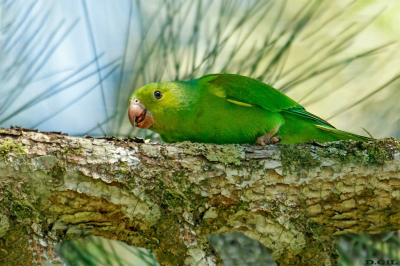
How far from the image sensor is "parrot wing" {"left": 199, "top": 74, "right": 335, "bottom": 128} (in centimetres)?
267

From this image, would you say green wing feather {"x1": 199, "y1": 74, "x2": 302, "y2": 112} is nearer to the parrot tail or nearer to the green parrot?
the green parrot

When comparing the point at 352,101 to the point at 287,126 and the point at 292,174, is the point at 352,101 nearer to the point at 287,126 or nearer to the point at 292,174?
the point at 287,126

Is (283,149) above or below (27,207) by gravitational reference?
above

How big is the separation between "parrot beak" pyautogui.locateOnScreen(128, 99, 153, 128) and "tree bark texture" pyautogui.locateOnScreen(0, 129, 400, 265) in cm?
62

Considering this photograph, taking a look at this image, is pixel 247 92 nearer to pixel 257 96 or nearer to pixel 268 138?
pixel 257 96

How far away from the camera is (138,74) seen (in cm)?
255

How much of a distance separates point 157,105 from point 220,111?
0.41 metres

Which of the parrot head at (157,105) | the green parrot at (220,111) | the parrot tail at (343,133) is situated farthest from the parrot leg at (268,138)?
the parrot head at (157,105)

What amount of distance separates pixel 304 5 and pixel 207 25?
55cm

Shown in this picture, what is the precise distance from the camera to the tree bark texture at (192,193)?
1654 millimetres

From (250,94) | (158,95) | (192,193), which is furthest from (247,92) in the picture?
(192,193)

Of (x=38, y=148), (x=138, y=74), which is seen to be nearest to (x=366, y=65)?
(x=138, y=74)

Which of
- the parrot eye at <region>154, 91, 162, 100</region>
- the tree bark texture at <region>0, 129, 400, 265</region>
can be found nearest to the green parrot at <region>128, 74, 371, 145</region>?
the parrot eye at <region>154, 91, 162, 100</region>

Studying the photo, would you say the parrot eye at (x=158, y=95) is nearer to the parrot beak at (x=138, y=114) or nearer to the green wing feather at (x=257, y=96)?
the parrot beak at (x=138, y=114)
